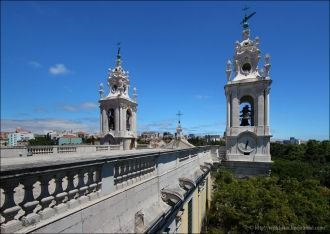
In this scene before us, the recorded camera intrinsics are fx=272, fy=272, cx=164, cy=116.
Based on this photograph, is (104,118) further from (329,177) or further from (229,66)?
(329,177)

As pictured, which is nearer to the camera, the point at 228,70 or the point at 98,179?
the point at 98,179

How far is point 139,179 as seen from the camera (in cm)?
604

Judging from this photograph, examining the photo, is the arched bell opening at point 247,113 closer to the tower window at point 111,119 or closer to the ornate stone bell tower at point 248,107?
the ornate stone bell tower at point 248,107

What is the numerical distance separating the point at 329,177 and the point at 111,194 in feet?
177

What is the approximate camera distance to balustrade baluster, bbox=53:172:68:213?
3.50 meters

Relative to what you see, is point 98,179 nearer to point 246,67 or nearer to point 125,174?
point 125,174

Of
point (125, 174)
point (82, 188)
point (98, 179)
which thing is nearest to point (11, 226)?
point (82, 188)

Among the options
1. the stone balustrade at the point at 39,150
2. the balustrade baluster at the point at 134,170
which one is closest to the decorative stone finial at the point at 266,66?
the stone balustrade at the point at 39,150

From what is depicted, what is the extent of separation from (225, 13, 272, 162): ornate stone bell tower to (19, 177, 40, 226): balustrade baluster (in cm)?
2540

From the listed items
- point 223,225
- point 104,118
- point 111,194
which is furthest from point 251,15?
point 111,194

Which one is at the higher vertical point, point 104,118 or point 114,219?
point 104,118

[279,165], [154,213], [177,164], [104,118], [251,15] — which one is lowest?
[279,165]

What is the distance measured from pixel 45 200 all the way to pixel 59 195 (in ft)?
0.75

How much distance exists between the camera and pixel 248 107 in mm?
28016
